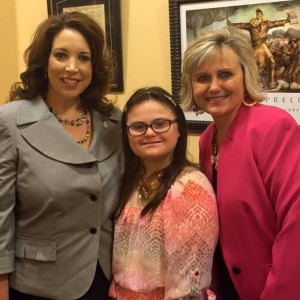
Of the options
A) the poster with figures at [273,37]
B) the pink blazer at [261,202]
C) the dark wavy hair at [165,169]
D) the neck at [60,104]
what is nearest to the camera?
the pink blazer at [261,202]

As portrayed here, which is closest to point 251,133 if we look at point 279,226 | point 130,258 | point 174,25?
point 279,226

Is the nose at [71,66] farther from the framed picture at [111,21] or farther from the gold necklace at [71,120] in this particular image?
the framed picture at [111,21]

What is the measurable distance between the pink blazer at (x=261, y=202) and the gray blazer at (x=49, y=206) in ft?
1.26

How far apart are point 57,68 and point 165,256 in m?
0.69

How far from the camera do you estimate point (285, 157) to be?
137 cm

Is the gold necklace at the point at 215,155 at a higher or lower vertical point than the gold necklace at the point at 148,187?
higher

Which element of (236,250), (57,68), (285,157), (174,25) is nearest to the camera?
(285,157)

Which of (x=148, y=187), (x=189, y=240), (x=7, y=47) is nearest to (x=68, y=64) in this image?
(x=148, y=187)

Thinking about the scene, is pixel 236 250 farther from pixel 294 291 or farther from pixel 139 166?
pixel 139 166

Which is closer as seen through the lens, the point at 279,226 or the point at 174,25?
the point at 279,226

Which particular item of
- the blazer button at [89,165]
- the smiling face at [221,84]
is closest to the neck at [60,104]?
the blazer button at [89,165]

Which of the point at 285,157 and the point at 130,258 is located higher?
the point at 285,157

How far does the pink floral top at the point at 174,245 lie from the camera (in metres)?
1.38

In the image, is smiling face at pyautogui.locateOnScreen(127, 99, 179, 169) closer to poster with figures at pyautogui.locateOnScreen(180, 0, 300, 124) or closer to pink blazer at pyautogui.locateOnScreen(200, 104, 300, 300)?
pink blazer at pyautogui.locateOnScreen(200, 104, 300, 300)
